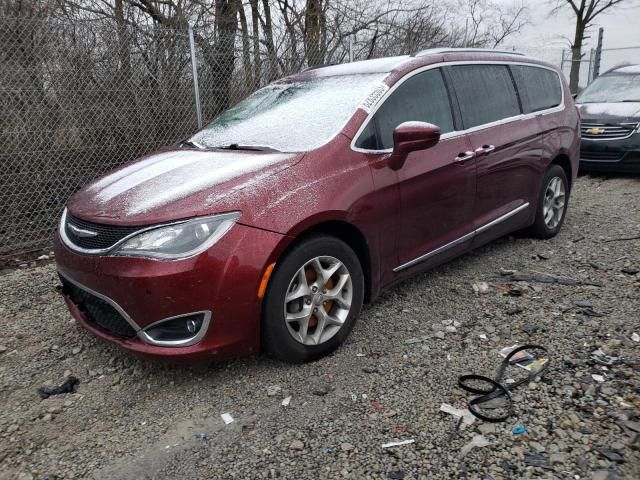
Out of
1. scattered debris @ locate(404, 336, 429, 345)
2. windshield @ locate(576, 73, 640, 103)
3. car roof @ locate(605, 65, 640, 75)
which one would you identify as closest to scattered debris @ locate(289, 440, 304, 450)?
scattered debris @ locate(404, 336, 429, 345)

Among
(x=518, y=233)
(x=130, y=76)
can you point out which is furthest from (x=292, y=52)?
(x=518, y=233)

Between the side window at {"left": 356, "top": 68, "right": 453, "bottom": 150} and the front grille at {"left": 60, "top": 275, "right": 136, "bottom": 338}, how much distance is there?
1644 mm

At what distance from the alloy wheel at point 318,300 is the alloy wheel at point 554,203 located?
8.83ft

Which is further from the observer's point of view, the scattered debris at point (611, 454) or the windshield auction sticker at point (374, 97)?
the windshield auction sticker at point (374, 97)

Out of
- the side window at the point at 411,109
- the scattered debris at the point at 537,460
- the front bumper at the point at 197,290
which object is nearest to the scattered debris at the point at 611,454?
the scattered debris at the point at 537,460

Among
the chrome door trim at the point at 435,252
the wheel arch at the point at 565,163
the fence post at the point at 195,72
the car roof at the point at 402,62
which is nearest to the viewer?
the chrome door trim at the point at 435,252

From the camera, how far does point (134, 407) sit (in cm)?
263

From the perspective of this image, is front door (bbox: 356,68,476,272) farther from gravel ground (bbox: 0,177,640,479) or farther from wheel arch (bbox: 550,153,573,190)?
wheel arch (bbox: 550,153,573,190)

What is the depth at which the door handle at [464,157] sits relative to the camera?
3.57 m

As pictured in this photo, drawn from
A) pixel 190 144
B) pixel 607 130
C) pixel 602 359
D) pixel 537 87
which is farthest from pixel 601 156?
pixel 190 144

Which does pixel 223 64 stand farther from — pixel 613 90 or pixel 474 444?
pixel 613 90

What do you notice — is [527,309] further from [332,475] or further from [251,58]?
[251,58]

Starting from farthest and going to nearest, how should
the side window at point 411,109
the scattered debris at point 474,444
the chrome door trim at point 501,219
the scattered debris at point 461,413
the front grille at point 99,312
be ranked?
the chrome door trim at point 501,219 → the side window at point 411,109 → the front grille at point 99,312 → the scattered debris at point 461,413 → the scattered debris at point 474,444

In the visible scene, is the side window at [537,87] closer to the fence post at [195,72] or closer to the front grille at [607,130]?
the front grille at [607,130]
